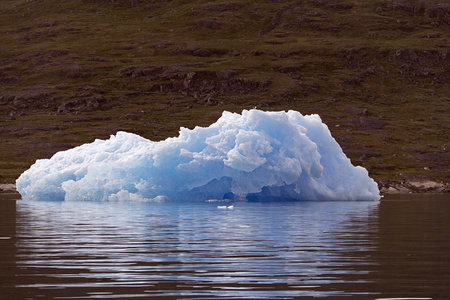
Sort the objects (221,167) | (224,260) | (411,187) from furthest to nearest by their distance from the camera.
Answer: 1. (411,187)
2. (221,167)
3. (224,260)

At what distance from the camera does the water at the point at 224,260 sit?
49.9ft

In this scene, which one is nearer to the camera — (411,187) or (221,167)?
(221,167)

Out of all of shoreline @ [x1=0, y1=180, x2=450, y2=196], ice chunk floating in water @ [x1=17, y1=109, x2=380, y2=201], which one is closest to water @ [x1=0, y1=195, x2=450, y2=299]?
ice chunk floating in water @ [x1=17, y1=109, x2=380, y2=201]

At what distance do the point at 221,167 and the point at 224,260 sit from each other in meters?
37.4

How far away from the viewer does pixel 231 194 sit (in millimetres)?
62219

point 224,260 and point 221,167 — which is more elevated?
point 221,167

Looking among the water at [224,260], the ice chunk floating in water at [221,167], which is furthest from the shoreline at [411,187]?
the water at [224,260]

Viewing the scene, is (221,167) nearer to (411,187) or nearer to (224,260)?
(224,260)

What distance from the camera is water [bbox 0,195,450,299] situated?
49.9 feet

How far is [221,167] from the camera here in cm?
5762

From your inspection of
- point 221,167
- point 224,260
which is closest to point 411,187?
point 221,167

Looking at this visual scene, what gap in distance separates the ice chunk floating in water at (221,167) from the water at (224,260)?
69.3 ft

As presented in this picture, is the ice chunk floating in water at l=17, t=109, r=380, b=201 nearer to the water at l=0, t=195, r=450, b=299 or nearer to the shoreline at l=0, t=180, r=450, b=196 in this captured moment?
the water at l=0, t=195, r=450, b=299

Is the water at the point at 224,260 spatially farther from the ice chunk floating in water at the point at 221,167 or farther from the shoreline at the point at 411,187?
the shoreline at the point at 411,187
